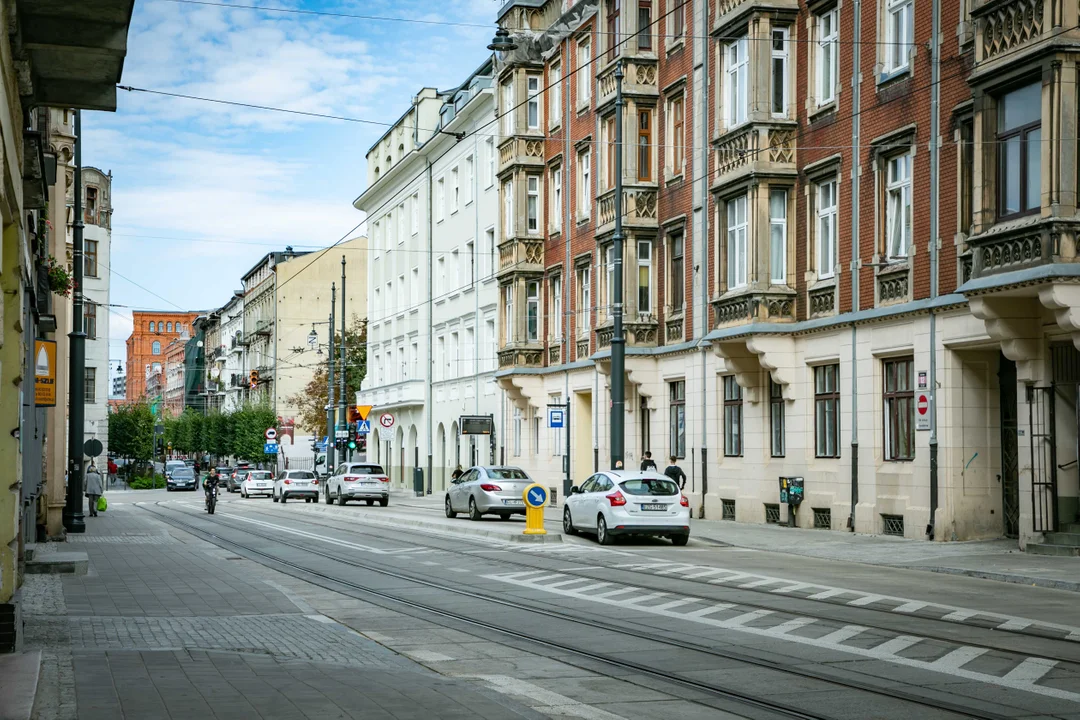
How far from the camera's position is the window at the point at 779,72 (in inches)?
1248

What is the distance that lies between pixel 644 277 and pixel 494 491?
7.59m

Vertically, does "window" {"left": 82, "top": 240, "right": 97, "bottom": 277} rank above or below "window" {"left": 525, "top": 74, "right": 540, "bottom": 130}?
below

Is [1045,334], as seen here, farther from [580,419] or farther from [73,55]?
[580,419]

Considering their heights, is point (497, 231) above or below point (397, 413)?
above

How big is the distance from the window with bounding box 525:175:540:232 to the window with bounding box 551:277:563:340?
244 cm

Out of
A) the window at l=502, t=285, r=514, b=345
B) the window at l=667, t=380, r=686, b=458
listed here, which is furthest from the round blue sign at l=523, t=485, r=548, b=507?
the window at l=502, t=285, r=514, b=345

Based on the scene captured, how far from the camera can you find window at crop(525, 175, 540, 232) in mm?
49000

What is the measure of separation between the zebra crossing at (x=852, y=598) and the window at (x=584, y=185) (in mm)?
23032

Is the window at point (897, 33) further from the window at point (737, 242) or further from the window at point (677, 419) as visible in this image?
the window at point (677, 419)

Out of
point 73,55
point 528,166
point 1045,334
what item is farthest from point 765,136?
point 73,55

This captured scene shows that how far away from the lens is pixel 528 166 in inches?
1908

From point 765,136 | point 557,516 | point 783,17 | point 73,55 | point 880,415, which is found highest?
point 783,17

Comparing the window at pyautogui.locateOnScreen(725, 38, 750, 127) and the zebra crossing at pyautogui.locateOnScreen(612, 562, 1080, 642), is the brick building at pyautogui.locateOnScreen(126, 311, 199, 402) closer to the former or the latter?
the window at pyautogui.locateOnScreen(725, 38, 750, 127)

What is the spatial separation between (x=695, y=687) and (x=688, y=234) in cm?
2712
